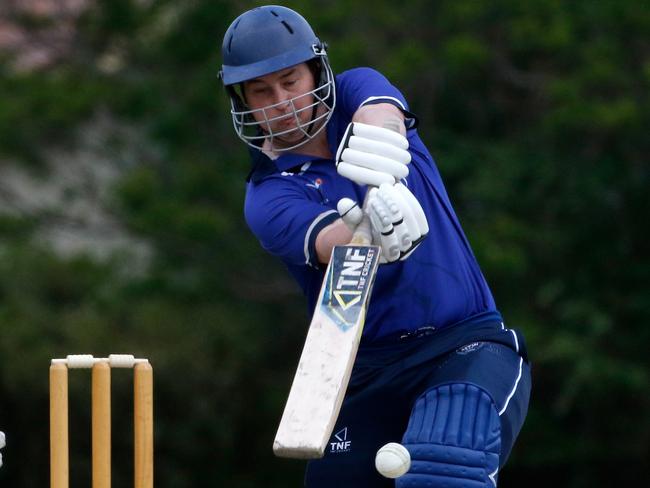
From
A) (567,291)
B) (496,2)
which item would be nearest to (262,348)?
(567,291)

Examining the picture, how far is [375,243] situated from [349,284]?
11 centimetres

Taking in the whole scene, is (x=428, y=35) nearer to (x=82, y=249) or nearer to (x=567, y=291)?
(x=567, y=291)

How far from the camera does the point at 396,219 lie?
→ 3127mm

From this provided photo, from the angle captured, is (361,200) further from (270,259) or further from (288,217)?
(270,259)

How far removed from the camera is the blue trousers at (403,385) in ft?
10.9

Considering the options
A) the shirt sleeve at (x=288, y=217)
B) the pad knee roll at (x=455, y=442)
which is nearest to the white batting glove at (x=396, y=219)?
the shirt sleeve at (x=288, y=217)

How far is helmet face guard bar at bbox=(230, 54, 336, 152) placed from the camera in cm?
343

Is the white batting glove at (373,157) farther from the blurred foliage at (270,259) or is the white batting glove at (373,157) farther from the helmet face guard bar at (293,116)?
the blurred foliage at (270,259)

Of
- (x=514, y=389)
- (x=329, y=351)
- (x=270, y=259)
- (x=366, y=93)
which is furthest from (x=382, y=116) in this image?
(x=270, y=259)

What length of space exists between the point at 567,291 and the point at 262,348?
224 cm

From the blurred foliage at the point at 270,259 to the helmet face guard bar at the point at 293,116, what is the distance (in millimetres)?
5289

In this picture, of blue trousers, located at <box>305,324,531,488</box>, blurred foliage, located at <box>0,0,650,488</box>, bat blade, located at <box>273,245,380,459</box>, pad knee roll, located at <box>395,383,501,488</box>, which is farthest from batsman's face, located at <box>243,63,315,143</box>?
blurred foliage, located at <box>0,0,650,488</box>

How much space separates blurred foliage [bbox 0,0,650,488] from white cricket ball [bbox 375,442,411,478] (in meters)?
5.68

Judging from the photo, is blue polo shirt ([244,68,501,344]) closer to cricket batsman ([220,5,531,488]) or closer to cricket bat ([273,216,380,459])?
cricket batsman ([220,5,531,488])
